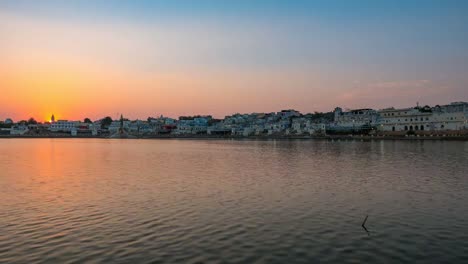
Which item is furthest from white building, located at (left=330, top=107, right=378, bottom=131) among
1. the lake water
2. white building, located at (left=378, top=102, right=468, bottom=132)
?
the lake water

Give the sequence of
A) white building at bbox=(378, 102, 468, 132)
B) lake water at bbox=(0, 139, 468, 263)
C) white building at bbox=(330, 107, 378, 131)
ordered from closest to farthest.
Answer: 1. lake water at bbox=(0, 139, 468, 263)
2. white building at bbox=(378, 102, 468, 132)
3. white building at bbox=(330, 107, 378, 131)

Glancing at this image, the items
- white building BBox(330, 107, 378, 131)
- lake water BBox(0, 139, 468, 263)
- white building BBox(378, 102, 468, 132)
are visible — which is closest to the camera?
lake water BBox(0, 139, 468, 263)

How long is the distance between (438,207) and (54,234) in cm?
1601

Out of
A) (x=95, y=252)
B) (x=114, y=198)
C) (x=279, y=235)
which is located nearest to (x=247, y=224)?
(x=279, y=235)

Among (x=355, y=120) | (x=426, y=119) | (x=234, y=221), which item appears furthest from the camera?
(x=355, y=120)

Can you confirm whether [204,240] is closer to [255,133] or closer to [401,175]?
[401,175]

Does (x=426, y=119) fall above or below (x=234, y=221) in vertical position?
above

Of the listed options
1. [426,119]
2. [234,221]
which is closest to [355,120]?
[426,119]

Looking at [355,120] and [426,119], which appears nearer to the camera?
[426,119]

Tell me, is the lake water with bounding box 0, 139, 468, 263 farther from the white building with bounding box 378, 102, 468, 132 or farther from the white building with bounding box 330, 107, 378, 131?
the white building with bounding box 330, 107, 378, 131

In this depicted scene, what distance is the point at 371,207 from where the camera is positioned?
1705 centimetres

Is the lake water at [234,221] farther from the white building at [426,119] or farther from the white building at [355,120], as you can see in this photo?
the white building at [355,120]

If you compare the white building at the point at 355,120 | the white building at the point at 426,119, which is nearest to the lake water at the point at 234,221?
the white building at the point at 426,119

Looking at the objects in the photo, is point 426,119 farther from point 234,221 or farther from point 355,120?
point 234,221
